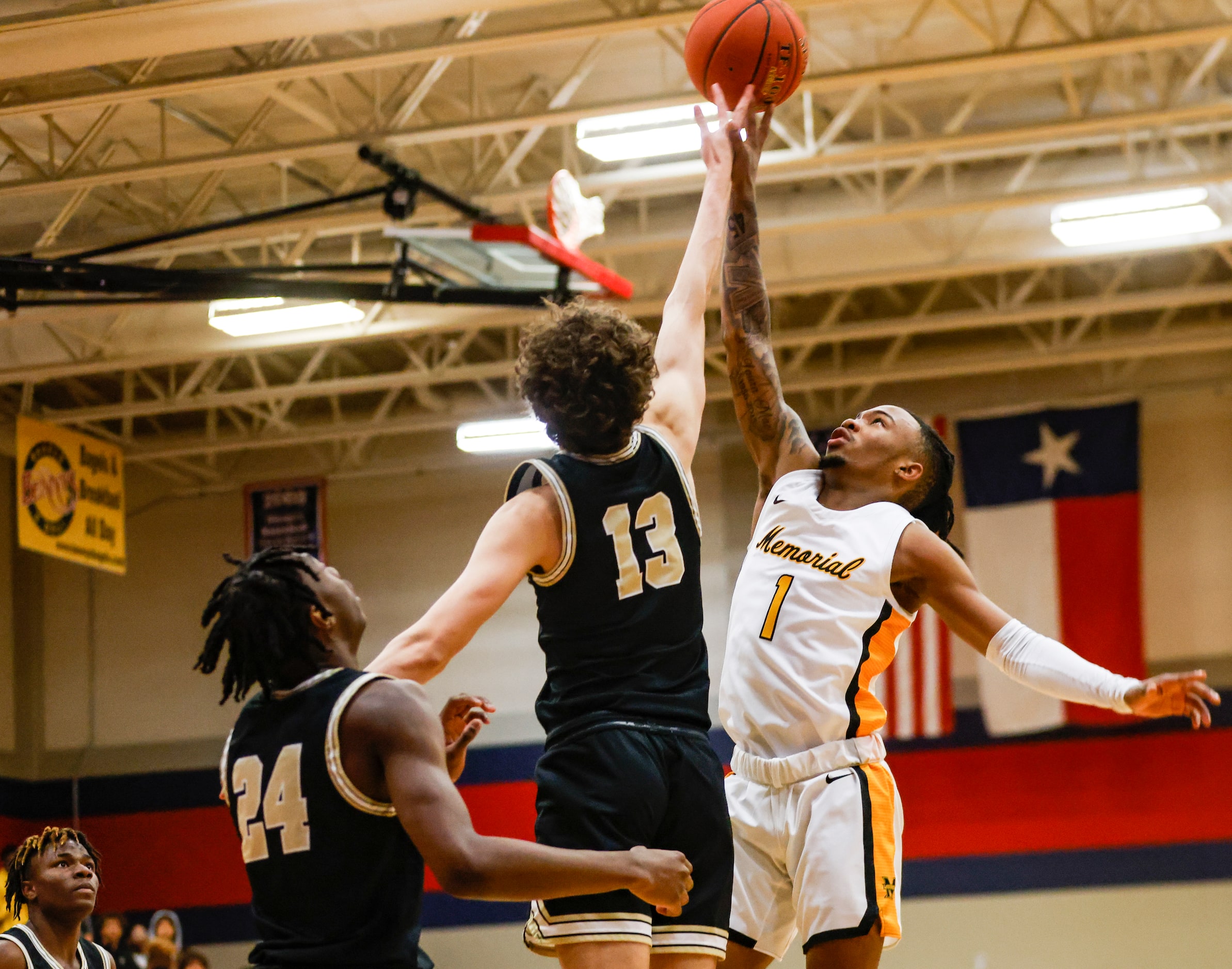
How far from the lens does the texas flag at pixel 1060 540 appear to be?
15.1 m

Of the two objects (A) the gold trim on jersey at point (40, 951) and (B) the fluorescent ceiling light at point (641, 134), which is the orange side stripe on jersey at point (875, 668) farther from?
(B) the fluorescent ceiling light at point (641, 134)

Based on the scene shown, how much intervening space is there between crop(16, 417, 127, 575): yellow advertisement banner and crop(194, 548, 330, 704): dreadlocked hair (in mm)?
11865

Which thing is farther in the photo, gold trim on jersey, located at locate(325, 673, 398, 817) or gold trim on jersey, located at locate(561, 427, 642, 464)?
gold trim on jersey, located at locate(561, 427, 642, 464)

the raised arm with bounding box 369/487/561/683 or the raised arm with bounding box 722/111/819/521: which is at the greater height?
the raised arm with bounding box 722/111/819/521

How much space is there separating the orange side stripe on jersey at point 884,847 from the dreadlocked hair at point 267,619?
6.04ft

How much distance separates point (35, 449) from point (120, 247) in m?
4.45

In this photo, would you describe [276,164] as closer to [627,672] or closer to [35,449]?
[35,449]

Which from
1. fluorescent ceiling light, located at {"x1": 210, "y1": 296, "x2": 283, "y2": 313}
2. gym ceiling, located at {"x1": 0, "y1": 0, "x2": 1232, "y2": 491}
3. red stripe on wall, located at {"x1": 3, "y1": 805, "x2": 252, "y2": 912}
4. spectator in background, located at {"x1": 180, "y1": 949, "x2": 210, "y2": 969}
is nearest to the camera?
gym ceiling, located at {"x1": 0, "y1": 0, "x2": 1232, "y2": 491}

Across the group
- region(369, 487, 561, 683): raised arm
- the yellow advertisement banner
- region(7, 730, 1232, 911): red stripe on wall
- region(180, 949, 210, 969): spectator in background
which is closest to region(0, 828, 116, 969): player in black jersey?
region(369, 487, 561, 683): raised arm

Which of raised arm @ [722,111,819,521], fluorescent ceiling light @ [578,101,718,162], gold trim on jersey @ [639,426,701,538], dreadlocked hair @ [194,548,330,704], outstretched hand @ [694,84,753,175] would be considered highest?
fluorescent ceiling light @ [578,101,718,162]

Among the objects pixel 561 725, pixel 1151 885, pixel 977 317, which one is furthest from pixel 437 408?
pixel 561 725

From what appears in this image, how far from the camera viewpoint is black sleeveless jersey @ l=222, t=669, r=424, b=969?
276 centimetres

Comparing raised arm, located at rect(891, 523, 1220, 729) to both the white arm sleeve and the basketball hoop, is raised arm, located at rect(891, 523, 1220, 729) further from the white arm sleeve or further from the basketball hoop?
the basketball hoop

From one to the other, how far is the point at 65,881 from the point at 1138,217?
10247mm
